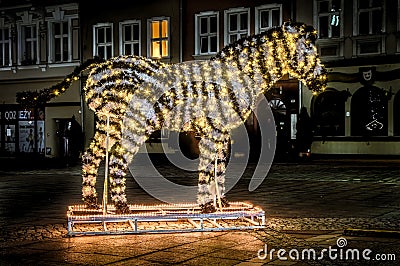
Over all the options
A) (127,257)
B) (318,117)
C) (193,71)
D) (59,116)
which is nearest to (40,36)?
(59,116)

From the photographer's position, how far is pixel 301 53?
1038cm

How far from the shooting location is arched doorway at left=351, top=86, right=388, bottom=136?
92.2 ft

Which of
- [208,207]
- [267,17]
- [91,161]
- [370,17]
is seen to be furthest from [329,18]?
[91,161]

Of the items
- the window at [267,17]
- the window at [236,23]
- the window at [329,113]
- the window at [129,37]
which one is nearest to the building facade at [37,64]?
the window at [129,37]

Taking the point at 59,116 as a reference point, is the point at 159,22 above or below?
above

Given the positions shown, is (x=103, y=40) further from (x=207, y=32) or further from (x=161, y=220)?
(x=161, y=220)

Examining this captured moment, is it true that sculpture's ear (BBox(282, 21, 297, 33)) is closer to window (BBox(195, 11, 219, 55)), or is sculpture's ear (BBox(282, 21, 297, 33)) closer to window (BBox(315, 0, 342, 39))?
window (BBox(315, 0, 342, 39))

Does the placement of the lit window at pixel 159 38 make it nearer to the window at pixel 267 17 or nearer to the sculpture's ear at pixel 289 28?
the window at pixel 267 17

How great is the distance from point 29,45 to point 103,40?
5.06 m

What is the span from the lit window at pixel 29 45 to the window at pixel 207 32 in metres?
10.1

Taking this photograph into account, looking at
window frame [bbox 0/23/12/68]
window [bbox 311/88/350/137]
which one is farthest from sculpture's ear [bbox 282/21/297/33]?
window frame [bbox 0/23/12/68]

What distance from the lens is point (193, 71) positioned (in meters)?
10.0

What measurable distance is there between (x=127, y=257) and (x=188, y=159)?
72.2 ft

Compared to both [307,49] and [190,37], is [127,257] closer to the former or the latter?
[307,49]
